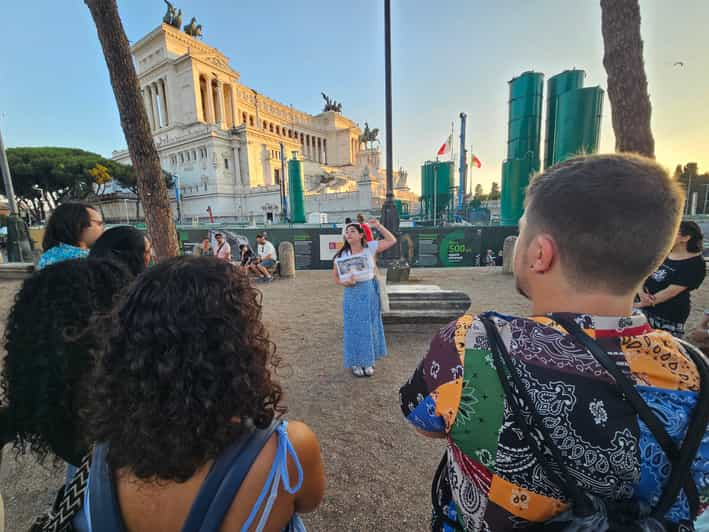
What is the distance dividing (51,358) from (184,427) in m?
1.20

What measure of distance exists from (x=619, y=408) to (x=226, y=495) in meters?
0.94

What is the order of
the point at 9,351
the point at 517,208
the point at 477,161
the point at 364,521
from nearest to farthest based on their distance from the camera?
the point at 9,351
the point at 364,521
the point at 517,208
the point at 477,161

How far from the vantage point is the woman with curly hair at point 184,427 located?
0.83 m

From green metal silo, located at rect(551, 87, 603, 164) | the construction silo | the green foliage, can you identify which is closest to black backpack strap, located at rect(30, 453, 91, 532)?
green metal silo, located at rect(551, 87, 603, 164)

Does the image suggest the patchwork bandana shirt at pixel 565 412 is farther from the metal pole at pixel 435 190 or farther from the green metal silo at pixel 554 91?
the metal pole at pixel 435 190

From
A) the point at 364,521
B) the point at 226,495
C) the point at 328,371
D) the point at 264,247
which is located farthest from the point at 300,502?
the point at 264,247

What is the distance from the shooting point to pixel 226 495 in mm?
816

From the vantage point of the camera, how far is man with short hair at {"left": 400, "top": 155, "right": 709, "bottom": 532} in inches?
27.9

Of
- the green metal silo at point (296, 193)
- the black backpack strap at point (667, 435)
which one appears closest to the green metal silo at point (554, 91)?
the green metal silo at point (296, 193)

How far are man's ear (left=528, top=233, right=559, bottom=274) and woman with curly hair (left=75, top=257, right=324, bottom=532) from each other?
84cm

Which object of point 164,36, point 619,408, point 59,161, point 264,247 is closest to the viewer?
point 619,408

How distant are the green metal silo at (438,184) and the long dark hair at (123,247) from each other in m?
23.7

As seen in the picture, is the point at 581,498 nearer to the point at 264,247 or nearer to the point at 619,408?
the point at 619,408

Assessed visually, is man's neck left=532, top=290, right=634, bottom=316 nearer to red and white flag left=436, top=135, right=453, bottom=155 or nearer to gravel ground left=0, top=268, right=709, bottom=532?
gravel ground left=0, top=268, right=709, bottom=532
